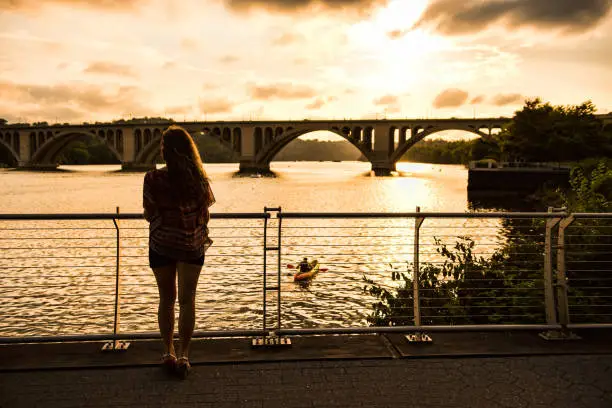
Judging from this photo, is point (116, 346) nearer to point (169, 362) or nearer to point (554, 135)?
point (169, 362)

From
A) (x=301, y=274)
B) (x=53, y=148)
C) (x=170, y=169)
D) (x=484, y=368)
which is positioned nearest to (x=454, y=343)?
(x=484, y=368)

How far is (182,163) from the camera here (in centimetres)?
420

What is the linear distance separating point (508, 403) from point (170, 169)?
312 centimetres

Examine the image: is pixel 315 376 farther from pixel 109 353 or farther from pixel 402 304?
pixel 402 304

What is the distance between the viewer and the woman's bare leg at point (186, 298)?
432cm

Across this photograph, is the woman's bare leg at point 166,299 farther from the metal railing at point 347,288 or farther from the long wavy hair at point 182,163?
the long wavy hair at point 182,163

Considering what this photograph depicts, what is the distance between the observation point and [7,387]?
4.10m

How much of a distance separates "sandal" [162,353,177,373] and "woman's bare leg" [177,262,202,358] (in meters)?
0.07

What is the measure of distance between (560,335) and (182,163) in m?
4.12

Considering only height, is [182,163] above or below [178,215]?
above

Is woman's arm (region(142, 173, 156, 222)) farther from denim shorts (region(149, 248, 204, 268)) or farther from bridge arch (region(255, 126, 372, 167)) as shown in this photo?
bridge arch (region(255, 126, 372, 167))

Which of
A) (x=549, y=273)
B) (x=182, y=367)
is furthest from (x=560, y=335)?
(x=182, y=367)

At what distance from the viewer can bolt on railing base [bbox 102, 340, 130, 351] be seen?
4926mm

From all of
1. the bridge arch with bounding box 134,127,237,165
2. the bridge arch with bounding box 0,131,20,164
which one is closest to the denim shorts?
the bridge arch with bounding box 134,127,237,165
